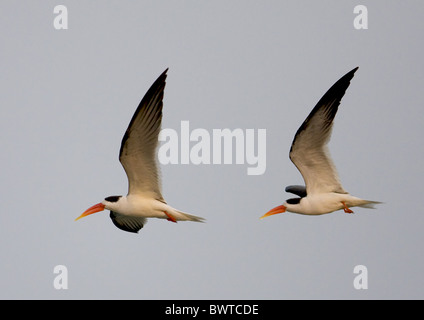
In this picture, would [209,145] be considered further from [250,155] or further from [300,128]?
[300,128]

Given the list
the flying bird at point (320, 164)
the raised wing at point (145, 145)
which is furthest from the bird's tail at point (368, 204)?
the raised wing at point (145, 145)

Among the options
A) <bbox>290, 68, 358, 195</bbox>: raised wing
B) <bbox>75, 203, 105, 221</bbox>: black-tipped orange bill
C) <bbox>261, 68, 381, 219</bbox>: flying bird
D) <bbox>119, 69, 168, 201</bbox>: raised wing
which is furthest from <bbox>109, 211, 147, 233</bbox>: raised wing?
<bbox>290, 68, 358, 195</bbox>: raised wing

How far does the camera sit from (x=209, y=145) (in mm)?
20297

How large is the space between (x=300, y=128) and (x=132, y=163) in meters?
3.17

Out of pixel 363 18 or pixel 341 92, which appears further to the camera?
pixel 363 18

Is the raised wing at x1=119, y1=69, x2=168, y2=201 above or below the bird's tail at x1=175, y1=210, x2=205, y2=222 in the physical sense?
above

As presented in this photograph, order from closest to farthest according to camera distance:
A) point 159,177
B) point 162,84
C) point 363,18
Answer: point 162,84
point 159,177
point 363,18

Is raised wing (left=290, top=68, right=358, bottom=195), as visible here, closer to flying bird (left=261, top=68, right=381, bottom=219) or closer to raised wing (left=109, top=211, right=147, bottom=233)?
flying bird (left=261, top=68, right=381, bottom=219)

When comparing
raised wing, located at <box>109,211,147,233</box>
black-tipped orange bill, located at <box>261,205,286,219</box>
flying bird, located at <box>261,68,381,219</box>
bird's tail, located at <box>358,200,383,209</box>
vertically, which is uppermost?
flying bird, located at <box>261,68,381,219</box>

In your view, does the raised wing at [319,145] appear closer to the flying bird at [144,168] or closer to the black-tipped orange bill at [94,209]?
the flying bird at [144,168]

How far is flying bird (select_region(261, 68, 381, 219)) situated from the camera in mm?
17031

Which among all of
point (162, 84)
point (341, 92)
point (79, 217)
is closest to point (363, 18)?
point (341, 92)

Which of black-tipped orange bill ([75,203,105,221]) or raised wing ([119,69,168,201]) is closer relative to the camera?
raised wing ([119,69,168,201])

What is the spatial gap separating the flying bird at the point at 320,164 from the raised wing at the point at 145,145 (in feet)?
8.91
